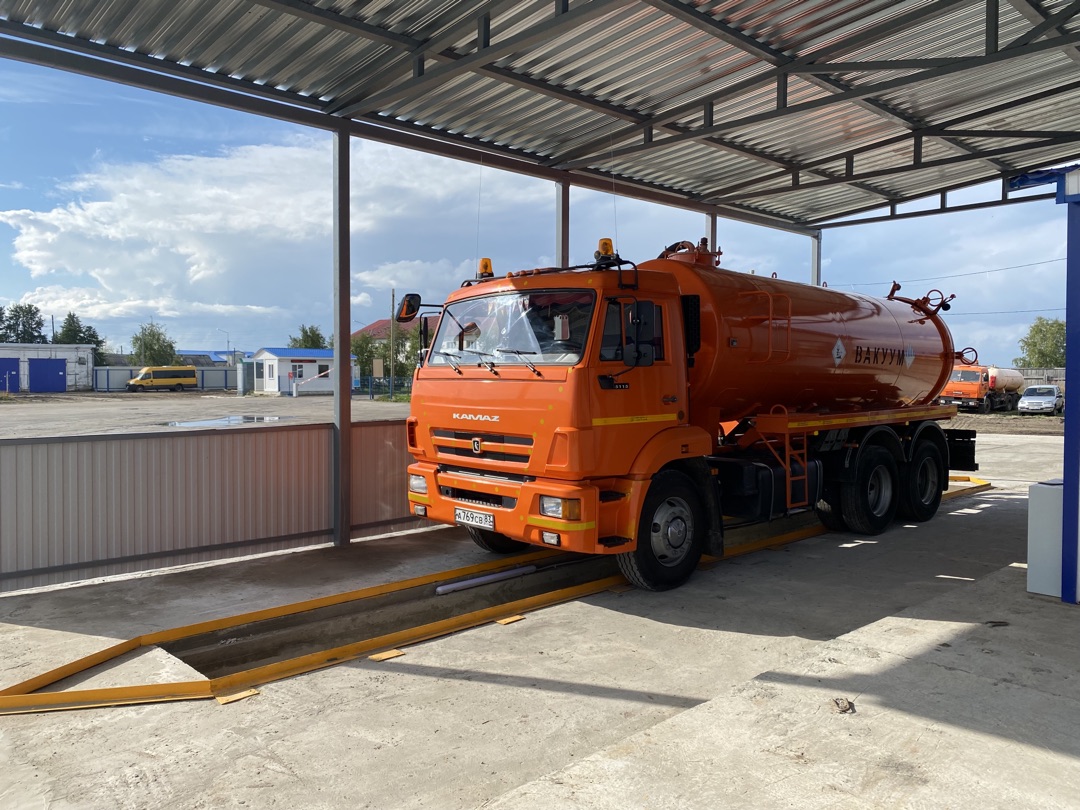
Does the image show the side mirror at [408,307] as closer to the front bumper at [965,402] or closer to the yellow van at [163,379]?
the front bumper at [965,402]

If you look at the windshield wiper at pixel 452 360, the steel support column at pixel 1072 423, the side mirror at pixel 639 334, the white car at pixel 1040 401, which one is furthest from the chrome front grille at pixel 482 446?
the white car at pixel 1040 401

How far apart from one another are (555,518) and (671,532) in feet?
4.69

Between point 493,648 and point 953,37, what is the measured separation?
761cm

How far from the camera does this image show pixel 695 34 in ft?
24.3

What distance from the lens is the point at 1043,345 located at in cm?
7106

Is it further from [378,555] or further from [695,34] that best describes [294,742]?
[695,34]

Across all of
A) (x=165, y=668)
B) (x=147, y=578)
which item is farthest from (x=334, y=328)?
(x=165, y=668)

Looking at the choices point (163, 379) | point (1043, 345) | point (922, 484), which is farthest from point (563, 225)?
point (1043, 345)

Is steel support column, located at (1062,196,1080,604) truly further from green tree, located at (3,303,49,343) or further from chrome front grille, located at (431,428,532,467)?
green tree, located at (3,303,49,343)

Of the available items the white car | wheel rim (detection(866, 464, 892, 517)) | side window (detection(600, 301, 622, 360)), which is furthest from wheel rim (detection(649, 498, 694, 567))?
the white car

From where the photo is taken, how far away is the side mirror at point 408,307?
7.65m

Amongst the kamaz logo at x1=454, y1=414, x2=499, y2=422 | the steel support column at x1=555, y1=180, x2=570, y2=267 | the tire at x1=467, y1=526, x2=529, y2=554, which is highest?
the steel support column at x1=555, y1=180, x2=570, y2=267

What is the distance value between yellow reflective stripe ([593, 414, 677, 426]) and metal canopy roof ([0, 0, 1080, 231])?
3157 mm

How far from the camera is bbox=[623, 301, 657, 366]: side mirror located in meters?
6.34
